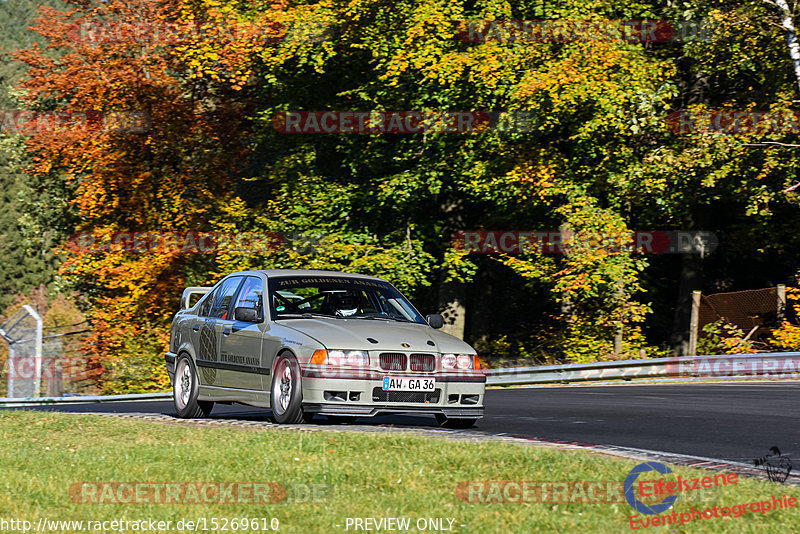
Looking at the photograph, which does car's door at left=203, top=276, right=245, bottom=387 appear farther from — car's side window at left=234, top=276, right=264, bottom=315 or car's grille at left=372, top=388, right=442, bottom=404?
car's grille at left=372, top=388, right=442, bottom=404

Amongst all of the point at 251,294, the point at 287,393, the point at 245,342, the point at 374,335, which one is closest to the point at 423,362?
the point at 374,335

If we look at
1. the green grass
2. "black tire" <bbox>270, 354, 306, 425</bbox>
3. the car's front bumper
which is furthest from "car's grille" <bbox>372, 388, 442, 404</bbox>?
the green grass

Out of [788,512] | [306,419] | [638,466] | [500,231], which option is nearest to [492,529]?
[788,512]

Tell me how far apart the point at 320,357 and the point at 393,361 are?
0.75m

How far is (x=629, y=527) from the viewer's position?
649 cm

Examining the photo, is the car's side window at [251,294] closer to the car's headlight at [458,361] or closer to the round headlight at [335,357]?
the round headlight at [335,357]

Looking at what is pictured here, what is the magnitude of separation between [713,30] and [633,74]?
222 centimetres

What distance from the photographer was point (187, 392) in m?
14.1

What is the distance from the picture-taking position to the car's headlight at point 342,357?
11.4 metres

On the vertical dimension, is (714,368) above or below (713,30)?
below

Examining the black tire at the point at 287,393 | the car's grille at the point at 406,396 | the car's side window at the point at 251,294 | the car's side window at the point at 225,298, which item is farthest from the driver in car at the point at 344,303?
the car's grille at the point at 406,396

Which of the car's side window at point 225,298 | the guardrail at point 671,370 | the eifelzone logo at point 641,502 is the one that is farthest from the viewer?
the guardrail at point 671,370

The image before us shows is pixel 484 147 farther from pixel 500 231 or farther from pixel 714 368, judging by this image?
pixel 714 368

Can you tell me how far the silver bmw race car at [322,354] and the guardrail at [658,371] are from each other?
31.5 ft
